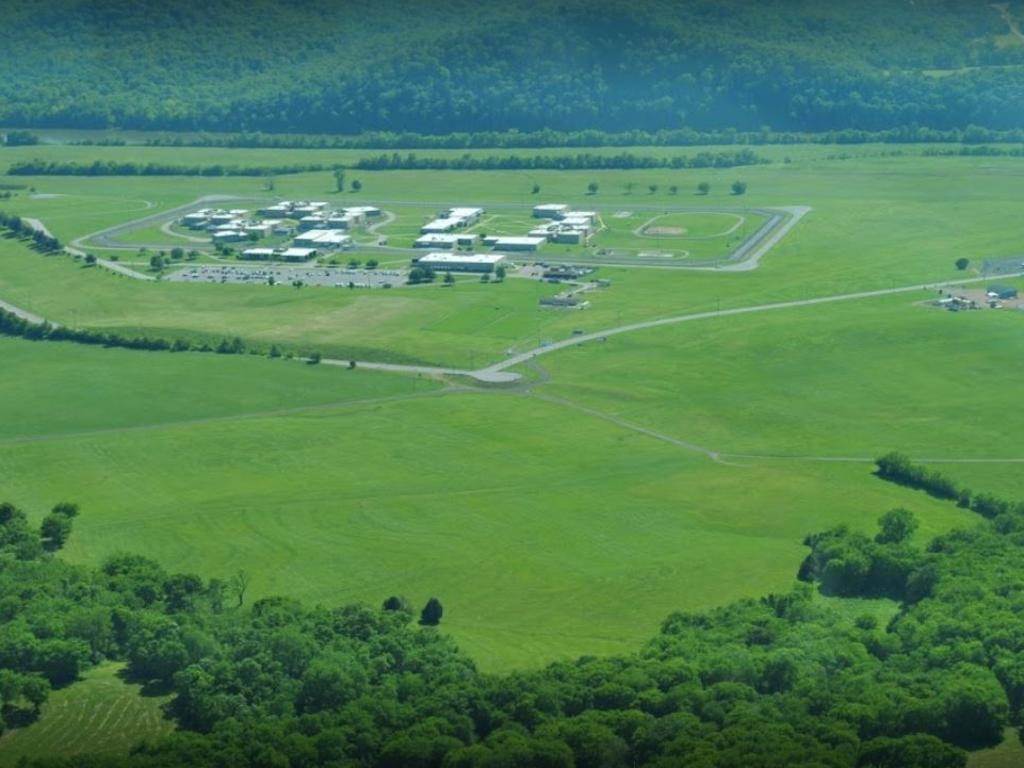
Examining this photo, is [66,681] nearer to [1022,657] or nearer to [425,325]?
[1022,657]

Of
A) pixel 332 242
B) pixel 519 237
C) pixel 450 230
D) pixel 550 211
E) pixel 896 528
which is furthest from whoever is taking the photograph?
pixel 550 211

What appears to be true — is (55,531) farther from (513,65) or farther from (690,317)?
(513,65)

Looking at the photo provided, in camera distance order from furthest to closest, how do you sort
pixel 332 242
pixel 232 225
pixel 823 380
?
1. pixel 232 225
2. pixel 332 242
3. pixel 823 380

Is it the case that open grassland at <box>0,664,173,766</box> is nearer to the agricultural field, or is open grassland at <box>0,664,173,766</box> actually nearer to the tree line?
the agricultural field

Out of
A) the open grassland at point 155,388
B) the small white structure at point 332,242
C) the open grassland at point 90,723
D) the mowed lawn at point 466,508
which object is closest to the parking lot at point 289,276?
the small white structure at point 332,242

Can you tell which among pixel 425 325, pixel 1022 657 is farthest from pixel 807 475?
pixel 425 325

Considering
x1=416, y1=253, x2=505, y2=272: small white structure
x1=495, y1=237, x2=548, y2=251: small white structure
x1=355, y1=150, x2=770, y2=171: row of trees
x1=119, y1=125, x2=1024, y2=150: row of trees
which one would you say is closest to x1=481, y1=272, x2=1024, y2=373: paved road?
x1=416, y1=253, x2=505, y2=272: small white structure

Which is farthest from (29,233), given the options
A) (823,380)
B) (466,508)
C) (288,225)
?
(466,508)
